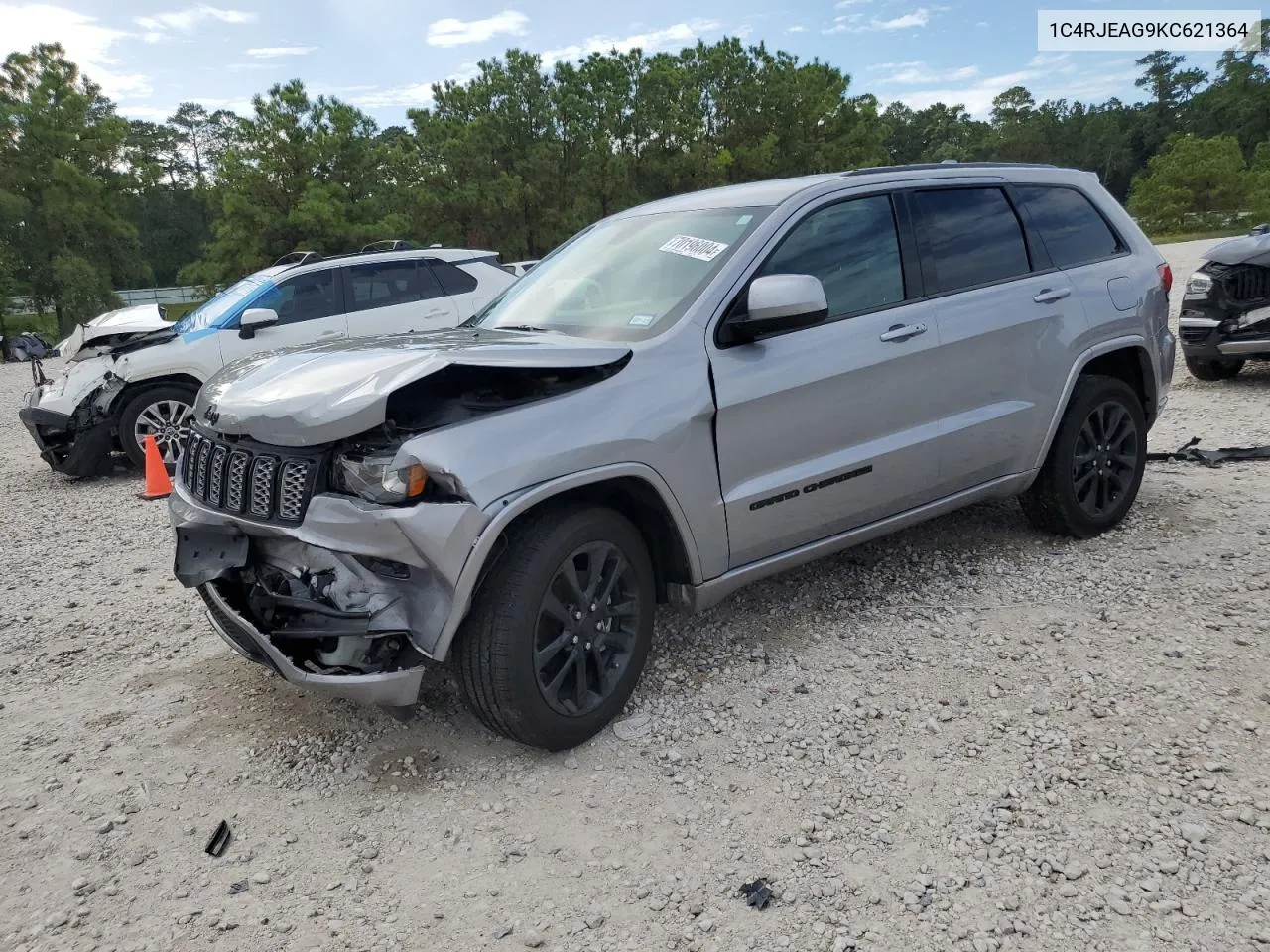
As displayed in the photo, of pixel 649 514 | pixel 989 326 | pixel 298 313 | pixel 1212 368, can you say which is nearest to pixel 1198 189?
pixel 1212 368

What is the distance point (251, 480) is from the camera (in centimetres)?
312

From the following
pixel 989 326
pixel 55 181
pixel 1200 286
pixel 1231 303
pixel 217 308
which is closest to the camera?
pixel 989 326

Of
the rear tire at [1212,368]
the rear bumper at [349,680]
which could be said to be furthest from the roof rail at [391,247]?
the rear tire at [1212,368]

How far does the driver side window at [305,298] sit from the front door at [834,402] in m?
6.20

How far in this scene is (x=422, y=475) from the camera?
2.82m

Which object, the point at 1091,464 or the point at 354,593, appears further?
the point at 1091,464

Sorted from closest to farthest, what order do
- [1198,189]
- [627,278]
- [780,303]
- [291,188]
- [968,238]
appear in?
1. [780,303]
2. [627,278]
3. [968,238]
4. [291,188]
5. [1198,189]

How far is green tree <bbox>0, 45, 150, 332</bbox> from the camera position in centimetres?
3472

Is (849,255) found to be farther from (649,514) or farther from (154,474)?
(154,474)

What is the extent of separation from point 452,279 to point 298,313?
63.5 inches

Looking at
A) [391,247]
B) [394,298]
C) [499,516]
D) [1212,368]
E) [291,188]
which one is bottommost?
[1212,368]

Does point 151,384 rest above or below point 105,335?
below

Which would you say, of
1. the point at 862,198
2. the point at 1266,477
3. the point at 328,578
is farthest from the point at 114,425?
the point at 1266,477

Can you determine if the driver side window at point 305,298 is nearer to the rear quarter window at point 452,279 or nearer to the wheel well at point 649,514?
the rear quarter window at point 452,279
